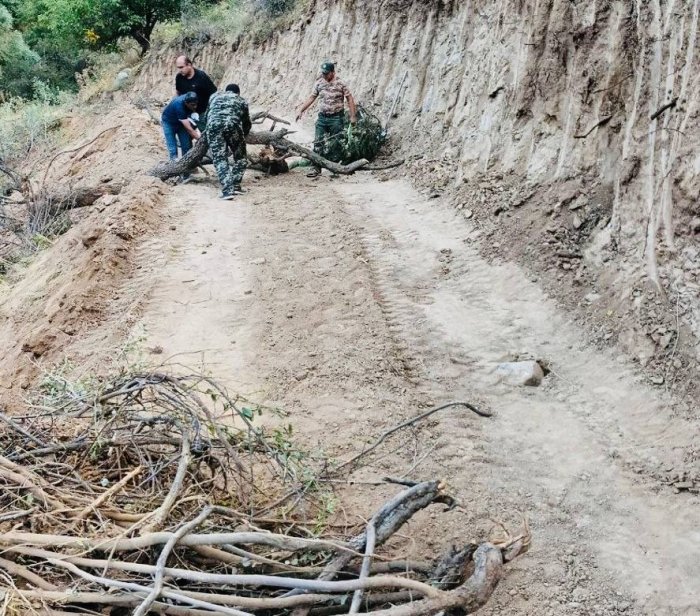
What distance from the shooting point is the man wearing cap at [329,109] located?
10711mm

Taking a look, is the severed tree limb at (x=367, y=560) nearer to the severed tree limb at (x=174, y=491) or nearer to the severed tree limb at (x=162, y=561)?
the severed tree limb at (x=162, y=561)

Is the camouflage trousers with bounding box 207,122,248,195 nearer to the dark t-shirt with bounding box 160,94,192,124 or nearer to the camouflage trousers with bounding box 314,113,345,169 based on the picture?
the dark t-shirt with bounding box 160,94,192,124

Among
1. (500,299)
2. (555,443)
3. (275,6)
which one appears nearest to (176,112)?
(500,299)

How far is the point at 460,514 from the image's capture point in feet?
11.7

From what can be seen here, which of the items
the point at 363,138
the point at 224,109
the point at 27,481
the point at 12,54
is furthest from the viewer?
the point at 12,54

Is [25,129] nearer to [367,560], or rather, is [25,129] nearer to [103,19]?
[103,19]

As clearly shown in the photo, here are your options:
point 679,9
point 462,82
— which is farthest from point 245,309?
point 462,82

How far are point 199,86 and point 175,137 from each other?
0.83 m

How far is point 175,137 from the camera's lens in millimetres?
10508

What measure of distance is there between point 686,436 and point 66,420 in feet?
11.4

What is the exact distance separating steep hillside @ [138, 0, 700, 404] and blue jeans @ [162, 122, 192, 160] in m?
3.27

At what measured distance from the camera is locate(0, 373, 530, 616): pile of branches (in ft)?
7.78

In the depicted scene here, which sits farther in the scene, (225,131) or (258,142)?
(258,142)

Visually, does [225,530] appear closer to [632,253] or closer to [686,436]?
[686,436]
